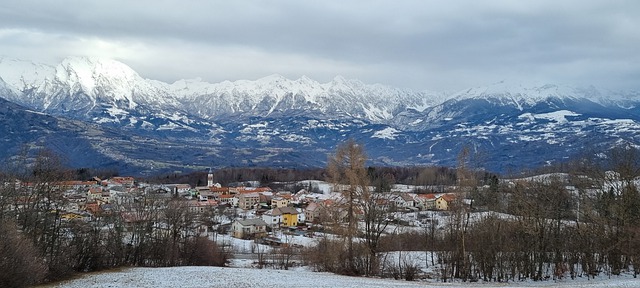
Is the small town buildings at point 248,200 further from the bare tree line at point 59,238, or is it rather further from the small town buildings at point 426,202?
the bare tree line at point 59,238

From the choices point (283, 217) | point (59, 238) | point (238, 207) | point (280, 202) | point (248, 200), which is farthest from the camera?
point (248, 200)

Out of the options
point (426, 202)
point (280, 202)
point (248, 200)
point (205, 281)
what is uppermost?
point (426, 202)

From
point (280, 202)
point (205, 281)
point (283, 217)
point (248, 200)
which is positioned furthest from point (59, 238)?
point (248, 200)

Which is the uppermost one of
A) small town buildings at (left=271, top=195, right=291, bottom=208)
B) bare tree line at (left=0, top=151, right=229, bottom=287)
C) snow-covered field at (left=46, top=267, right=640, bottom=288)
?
small town buildings at (left=271, top=195, right=291, bottom=208)

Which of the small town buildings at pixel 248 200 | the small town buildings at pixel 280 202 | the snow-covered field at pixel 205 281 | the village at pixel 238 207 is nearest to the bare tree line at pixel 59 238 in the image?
the village at pixel 238 207

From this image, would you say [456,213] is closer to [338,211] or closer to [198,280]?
[338,211]

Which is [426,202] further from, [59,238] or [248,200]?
[59,238]

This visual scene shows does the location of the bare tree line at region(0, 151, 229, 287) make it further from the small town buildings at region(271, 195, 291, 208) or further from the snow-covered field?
the small town buildings at region(271, 195, 291, 208)

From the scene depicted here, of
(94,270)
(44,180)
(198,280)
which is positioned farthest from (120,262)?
(198,280)

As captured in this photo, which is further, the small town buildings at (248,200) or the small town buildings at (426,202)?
the small town buildings at (248,200)

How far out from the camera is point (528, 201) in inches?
1633

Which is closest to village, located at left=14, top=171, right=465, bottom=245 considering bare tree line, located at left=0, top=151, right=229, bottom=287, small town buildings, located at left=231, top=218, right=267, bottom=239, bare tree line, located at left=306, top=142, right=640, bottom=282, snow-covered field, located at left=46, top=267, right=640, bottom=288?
small town buildings, located at left=231, top=218, right=267, bottom=239

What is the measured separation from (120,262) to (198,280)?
16.9 metres

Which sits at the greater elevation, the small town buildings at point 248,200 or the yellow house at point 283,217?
the small town buildings at point 248,200
